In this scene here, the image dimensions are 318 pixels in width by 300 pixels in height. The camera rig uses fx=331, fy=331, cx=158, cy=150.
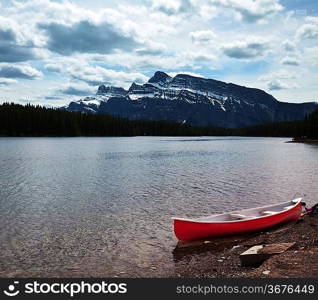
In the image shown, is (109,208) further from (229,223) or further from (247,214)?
(229,223)

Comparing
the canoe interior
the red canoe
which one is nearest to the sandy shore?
the red canoe

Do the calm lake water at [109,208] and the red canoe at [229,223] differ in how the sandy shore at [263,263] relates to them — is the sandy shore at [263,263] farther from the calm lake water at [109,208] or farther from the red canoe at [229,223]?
the calm lake water at [109,208]

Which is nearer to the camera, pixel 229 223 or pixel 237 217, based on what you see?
pixel 229 223

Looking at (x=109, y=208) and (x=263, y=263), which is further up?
(x=263, y=263)

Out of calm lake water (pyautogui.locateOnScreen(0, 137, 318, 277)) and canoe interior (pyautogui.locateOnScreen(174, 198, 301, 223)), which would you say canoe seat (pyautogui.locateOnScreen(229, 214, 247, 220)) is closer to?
canoe interior (pyautogui.locateOnScreen(174, 198, 301, 223))

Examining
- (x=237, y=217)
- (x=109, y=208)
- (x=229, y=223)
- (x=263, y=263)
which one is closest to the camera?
(x=263, y=263)

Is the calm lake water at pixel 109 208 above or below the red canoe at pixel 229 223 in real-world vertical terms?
below

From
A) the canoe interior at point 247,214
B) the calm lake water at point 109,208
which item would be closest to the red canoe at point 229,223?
the canoe interior at point 247,214

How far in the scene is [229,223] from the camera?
1989cm

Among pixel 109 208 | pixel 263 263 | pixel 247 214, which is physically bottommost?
pixel 109 208

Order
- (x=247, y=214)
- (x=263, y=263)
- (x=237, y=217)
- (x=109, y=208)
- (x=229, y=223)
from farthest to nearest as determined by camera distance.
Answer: (x=109, y=208) → (x=247, y=214) → (x=237, y=217) → (x=229, y=223) → (x=263, y=263)

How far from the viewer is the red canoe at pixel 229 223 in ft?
62.7

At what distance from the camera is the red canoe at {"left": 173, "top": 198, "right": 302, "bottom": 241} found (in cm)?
1912

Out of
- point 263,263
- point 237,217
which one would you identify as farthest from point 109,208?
point 263,263
